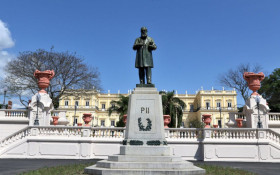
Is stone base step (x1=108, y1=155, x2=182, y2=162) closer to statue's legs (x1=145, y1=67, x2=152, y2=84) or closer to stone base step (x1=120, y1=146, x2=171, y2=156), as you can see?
stone base step (x1=120, y1=146, x2=171, y2=156)

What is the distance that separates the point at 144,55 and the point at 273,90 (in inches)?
1202

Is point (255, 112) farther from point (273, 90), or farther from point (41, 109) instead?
point (273, 90)

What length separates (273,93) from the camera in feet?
114

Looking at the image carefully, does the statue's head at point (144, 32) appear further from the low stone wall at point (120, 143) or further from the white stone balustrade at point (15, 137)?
the white stone balustrade at point (15, 137)

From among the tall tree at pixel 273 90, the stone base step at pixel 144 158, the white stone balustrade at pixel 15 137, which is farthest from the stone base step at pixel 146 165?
the tall tree at pixel 273 90

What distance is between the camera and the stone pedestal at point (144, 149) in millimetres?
7887

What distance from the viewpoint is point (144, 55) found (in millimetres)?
10523

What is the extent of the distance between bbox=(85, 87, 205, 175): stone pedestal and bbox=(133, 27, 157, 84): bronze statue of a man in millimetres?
751

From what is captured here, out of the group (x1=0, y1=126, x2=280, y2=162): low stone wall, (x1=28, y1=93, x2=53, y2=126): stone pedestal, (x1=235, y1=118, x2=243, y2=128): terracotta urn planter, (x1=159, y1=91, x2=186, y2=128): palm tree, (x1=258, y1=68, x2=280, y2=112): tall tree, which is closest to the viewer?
(x1=0, y1=126, x2=280, y2=162): low stone wall

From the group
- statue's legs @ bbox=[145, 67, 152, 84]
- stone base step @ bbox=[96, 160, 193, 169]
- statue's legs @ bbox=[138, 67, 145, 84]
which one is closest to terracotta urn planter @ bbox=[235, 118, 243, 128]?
statue's legs @ bbox=[145, 67, 152, 84]

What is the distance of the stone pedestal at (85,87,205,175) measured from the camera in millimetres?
7887

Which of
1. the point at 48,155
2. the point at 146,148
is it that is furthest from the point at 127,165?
the point at 48,155

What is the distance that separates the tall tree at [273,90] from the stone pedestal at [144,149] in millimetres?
29124

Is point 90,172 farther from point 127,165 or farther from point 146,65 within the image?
point 146,65
